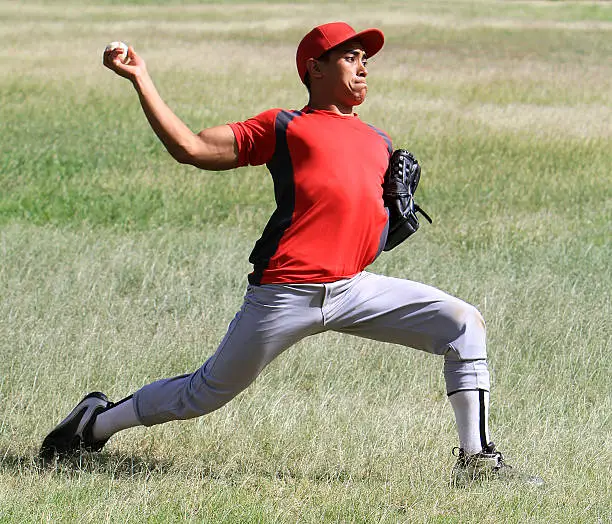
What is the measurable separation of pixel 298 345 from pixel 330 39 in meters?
2.58

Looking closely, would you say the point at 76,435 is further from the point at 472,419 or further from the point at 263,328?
the point at 472,419

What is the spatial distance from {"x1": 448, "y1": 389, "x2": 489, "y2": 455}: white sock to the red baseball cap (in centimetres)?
140

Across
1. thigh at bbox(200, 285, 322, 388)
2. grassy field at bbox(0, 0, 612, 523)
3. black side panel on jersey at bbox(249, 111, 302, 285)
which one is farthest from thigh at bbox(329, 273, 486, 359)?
grassy field at bbox(0, 0, 612, 523)

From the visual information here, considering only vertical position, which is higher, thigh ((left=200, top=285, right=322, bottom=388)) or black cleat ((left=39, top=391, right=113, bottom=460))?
thigh ((left=200, top=285, right=322, bottom=388))

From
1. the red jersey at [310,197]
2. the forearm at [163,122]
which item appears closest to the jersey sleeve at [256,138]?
the red jersey at [310,197]

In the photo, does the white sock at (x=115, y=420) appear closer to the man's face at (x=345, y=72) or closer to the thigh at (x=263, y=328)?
the thigh at (x=263, y=328)

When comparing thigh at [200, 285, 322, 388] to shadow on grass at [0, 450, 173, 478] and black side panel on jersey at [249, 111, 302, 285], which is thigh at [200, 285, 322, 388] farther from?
shadow on grass at [0, 450, 173, 478]

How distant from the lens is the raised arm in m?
4.10

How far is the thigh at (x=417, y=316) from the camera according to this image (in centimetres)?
452

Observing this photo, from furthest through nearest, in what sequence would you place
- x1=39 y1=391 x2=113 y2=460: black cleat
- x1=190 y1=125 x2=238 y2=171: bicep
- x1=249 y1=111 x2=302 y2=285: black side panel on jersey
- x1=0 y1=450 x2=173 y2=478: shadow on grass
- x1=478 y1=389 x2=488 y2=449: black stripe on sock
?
1. x1=39 y1=391 x2=113 y2=460: black cleat
2. x1=0 y1=450 x2=173 y2=478: shadow on grass
3. x1=478 y1=389 x2=488 y2=449: black stripe on sock
4. x1=249 y1=111 x2=302 y2=285: black side panel on jersey
5. x1=190 y1=125 x2=238 y2=171: bicep

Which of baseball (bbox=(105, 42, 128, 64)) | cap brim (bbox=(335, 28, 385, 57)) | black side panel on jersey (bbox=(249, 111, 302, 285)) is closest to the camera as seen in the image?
baseball (bbox=(105, 42, 128, 64))

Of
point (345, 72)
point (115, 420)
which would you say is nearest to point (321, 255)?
point (345, 72)

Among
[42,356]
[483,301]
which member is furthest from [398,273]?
[42,356]

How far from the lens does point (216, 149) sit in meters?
4.28
